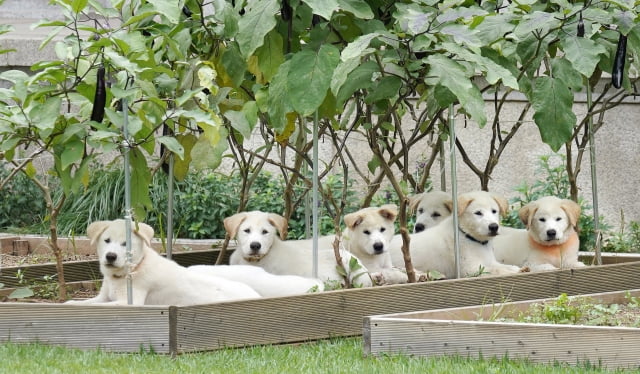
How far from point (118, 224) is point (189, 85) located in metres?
0.83

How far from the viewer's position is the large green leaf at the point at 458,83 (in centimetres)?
546

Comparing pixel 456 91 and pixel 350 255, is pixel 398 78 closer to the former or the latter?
pixel 456 91

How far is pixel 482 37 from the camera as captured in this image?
5.96 metres

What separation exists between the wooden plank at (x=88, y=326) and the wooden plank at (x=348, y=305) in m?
0.12

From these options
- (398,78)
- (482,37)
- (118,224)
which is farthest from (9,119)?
(482,37)

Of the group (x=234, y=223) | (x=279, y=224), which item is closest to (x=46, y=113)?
(x=234, y=223)

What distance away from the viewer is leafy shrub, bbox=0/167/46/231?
37.2ft

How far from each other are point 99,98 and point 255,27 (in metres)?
0.87

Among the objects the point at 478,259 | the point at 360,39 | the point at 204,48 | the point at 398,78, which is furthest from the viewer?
the point at 478,259

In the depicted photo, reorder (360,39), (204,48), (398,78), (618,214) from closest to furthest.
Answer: (360,39) < (398,78) < (204,48) < (618,214)

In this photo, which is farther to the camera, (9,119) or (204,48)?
(204,48)

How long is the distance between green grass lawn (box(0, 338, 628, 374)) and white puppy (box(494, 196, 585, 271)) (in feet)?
6.79

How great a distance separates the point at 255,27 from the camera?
18.8 ft

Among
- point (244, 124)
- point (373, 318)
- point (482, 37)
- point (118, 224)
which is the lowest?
point (373, 318)
